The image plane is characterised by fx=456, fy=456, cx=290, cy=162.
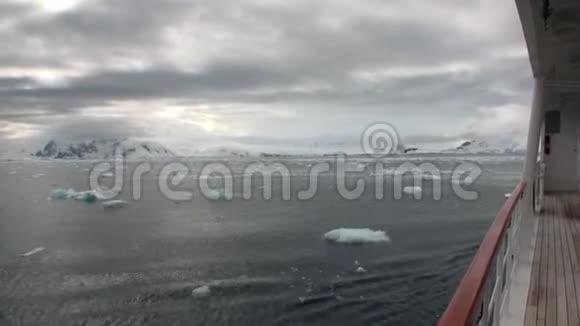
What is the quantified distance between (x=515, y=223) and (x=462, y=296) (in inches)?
65.4

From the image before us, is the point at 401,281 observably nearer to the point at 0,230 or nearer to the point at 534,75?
the point at 534,75

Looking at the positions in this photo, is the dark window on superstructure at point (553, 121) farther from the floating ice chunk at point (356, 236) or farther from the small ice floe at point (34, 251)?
the small ice floe at point (34, 251)

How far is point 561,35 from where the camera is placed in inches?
111

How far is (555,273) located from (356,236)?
9.62 meters

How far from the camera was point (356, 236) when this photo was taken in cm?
1173

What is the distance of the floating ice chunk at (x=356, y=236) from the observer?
1167cm

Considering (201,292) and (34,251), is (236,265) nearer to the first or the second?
(201,292)

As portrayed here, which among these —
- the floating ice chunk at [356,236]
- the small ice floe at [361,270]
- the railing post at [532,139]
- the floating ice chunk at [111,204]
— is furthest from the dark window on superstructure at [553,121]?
the floating ice chunk at [111,204]

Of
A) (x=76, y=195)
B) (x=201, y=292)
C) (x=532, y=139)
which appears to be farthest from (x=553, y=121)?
(x=76, y=195)

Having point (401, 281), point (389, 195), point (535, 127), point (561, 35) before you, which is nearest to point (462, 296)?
point (561, 35)

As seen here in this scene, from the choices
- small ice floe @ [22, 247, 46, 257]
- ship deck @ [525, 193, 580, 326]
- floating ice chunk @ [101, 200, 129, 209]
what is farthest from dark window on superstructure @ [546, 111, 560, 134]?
floating ice chunk @ [101, 200, 129, 209]

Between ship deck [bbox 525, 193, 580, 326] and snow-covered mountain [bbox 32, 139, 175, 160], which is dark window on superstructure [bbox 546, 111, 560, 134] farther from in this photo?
snow-covered mountain [bbox 32, 139, 175, 160]

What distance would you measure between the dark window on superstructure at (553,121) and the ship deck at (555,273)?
1.92 metres

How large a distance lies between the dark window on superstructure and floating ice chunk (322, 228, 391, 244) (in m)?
6.64
